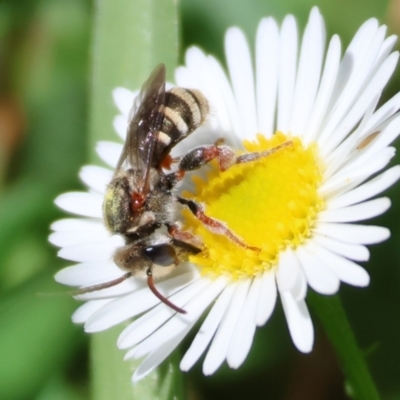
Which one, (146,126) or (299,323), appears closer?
(299,323)

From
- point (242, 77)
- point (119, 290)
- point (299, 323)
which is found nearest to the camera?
point (299, 323)

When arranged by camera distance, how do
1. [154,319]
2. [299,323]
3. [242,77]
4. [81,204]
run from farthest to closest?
[242,77]
[81,204]
[154,319]
[299,323]

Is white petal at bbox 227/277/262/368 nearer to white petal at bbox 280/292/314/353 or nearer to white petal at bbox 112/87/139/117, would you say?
white petal at bbox 280/292/314/353

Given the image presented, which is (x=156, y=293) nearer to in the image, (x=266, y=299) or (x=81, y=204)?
(x=266, y=299)

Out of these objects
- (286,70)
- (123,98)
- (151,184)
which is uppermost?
(123,98)

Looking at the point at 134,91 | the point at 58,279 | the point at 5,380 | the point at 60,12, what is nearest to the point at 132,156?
the point at 58,279

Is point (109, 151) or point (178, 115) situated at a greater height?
point (109, 151)

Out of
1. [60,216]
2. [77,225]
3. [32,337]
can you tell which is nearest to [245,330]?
[77,225]
